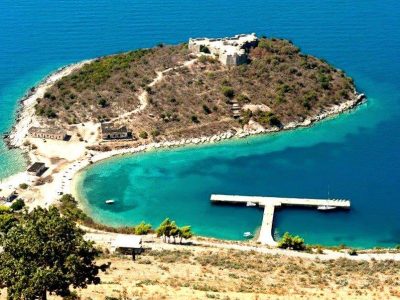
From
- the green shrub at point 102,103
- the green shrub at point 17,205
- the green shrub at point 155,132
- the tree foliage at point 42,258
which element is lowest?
the tree foliage at point 42,258

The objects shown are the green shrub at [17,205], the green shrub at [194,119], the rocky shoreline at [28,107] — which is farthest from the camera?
the green shrub at [194,119]

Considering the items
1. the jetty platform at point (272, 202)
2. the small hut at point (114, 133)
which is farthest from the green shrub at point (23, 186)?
the jetty platform at point (272, 202)

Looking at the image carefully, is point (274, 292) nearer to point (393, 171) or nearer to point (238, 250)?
point (238, 250)

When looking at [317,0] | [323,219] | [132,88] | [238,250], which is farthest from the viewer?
[317,0]

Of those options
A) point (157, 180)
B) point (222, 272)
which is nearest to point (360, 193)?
point (157, 180)

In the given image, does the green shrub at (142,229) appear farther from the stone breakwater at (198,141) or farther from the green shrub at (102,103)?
the green shrub at (102,103)

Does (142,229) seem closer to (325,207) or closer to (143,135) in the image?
(325,207)

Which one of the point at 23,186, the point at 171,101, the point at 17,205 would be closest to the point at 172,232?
the point at 17,205

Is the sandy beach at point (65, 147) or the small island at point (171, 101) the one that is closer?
the sandy beach at point (65, 147)
